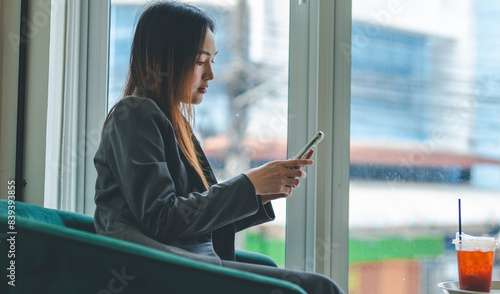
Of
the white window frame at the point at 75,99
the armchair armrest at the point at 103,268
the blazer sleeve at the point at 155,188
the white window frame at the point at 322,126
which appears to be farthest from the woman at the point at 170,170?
the white window frame at the point at 75,99

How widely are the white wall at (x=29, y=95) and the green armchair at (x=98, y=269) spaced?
773 millimetres

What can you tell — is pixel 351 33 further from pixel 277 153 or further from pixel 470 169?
pixel 470 169

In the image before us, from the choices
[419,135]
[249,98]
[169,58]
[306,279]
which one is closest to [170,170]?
[169,58]

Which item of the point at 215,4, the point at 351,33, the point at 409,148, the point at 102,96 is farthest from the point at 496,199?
the point at 102,96

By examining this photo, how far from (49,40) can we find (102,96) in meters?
0.26

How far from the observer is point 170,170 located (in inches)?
42.5

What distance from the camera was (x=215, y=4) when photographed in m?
1.73

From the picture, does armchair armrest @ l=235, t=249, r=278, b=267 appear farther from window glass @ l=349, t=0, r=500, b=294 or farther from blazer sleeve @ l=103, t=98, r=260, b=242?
window glass @ l=349, t=0, r=500, b=294

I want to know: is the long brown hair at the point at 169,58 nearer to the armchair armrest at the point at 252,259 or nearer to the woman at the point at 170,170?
the woman at the point at 170,170

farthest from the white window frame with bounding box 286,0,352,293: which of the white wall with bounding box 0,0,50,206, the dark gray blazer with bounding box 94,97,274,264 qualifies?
the white wall with bounding box 0,0,50,206

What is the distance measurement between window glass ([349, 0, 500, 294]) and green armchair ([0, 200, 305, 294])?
0.96 m

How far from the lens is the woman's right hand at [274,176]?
41.9 inches

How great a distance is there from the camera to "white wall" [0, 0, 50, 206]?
1531 mm

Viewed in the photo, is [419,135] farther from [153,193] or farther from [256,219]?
[153,193]
